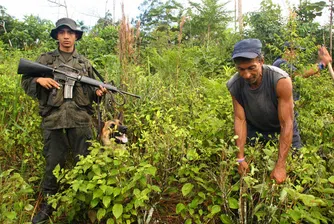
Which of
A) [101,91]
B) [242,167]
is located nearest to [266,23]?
[101,91]

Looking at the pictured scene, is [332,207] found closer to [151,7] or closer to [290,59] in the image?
[290,59]

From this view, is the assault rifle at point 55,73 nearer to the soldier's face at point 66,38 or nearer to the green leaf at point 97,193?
the soldier's face at point 66,38

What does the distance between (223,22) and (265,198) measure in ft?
28.7

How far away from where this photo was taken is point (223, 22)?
10133 millimetres

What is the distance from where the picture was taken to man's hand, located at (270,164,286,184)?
218 centimetres

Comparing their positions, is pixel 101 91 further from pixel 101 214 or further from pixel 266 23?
pixel 266 23

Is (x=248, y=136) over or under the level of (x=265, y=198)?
over

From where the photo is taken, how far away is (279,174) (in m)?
2.20

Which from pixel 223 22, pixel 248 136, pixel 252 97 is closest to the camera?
pixel 252 97

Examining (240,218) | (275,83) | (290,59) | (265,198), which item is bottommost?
(240,218)

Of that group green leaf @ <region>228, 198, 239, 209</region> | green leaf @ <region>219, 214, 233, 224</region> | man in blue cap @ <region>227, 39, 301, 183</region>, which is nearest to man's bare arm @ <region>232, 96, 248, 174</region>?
man in blue cap @ <region>227, 39, 301, 183</region>

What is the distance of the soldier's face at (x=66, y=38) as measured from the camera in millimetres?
3234

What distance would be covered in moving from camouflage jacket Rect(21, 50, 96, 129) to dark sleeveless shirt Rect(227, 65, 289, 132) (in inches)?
59.1

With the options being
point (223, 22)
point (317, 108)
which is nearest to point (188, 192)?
point (317, 108)
